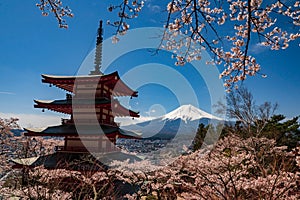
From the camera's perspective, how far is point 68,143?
411 inches

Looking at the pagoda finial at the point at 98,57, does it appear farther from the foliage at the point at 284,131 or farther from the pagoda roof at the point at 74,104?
the foliage at the point at 284,131

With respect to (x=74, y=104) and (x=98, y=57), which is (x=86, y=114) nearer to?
(x=74, y=104)

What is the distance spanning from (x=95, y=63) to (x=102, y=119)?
→ 10.1ft

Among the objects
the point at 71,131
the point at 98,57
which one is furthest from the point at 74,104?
the point at 98,57

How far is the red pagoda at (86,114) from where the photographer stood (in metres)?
10.2

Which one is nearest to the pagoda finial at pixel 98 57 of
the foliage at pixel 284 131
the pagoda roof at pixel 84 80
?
the pagoda roof at pixel 84 80

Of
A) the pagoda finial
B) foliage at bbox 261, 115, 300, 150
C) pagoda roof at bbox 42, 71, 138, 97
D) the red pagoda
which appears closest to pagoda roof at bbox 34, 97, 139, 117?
the red pagoda

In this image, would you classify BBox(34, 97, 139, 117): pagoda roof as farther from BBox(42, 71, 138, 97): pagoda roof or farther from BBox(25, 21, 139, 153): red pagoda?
BBox(42, 71, 138, 97): pagoda roof

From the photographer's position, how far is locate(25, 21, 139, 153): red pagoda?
10.2 meters

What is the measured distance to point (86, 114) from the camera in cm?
1059

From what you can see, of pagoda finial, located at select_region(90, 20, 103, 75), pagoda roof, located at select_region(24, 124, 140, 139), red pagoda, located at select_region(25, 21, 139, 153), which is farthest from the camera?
pagoda finial, located at select_region(90, 20, 103, 75)

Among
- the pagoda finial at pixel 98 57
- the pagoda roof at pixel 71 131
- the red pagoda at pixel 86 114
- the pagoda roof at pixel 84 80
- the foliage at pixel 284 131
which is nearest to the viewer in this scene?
the pagoda roof at pixel 71 131

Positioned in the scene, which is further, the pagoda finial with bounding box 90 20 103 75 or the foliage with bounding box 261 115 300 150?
the foliage with bounding box 261 115 300 150

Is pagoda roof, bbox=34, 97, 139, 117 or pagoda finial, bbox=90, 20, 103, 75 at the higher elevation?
pagoda finial, bbox=90, 20, 103, 75
